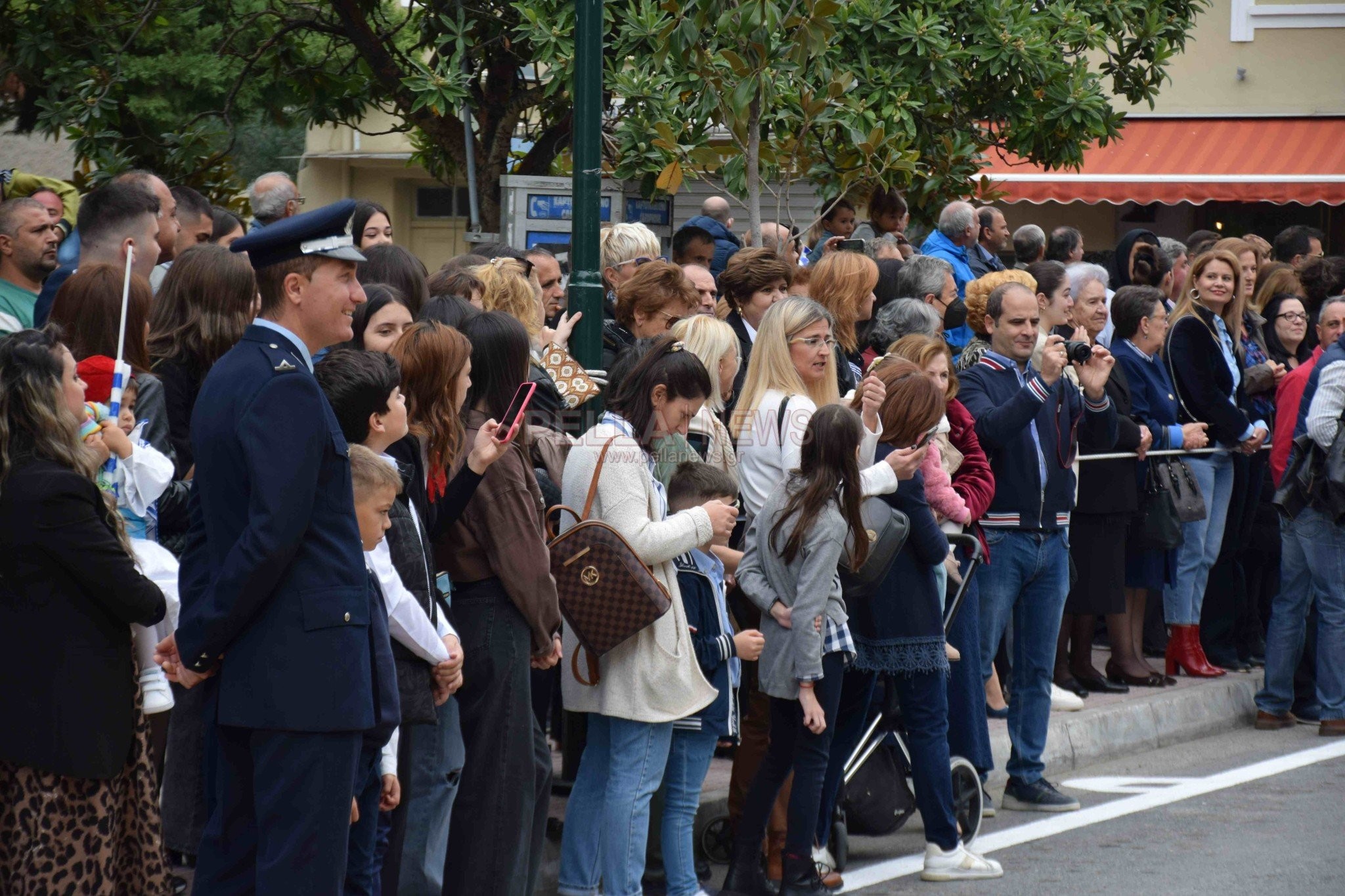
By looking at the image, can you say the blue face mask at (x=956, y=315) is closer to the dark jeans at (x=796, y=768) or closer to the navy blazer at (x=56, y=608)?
the dark jeans at (x=796, y=768)

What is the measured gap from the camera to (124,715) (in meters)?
4.44

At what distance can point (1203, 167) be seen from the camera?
19703 mm

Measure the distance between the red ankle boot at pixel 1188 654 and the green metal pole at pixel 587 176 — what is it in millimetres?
4660

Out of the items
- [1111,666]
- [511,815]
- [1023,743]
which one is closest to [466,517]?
[511,815]

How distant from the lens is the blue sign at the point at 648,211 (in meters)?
11.8

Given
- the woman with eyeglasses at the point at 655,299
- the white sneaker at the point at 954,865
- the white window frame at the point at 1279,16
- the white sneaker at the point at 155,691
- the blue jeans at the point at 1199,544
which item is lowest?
the white sneaker at the point at 954,865

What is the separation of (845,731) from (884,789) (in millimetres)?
403

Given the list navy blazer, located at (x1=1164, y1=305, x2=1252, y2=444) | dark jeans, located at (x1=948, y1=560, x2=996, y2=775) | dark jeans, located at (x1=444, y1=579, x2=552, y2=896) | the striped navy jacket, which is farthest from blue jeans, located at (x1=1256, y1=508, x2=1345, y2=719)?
dark jeans, located at (x1=444, y1=579, x2=552, y2=896)

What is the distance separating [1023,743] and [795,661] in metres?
1.97

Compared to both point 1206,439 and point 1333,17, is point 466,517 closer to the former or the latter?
point 1206,439

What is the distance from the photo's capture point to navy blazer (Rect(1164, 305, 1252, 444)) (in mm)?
9516

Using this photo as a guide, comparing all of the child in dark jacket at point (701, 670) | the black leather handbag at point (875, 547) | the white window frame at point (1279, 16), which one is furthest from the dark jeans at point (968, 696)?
the white window frame at point (1279, 16)

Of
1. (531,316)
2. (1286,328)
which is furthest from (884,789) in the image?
(1286,328)

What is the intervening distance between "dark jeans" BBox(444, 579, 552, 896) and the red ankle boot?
538 cm
